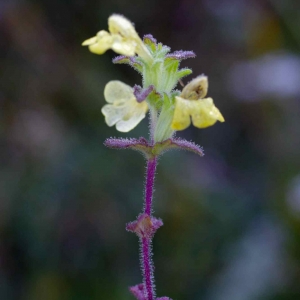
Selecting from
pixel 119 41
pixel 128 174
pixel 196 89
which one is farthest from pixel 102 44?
pixel 128 174

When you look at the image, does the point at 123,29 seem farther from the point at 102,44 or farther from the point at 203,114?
the point at 203,114

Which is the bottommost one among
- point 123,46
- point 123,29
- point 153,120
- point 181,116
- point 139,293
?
point 139,293

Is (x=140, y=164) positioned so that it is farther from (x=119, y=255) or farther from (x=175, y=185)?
(x=119, y=255)

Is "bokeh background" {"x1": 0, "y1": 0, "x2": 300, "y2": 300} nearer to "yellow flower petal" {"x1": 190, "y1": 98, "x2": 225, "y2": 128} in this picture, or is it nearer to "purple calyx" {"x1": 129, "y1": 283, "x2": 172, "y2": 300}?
"purple calyx" {"x1": 129, "y1": 283, "x2": 172, "y2": 300}

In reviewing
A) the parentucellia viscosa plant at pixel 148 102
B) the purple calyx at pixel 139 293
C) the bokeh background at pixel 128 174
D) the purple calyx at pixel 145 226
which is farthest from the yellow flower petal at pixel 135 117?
the bokeh background at pixel 128 174

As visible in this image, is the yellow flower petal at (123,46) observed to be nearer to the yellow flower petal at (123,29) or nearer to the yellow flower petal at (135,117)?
the yellow flower petal at (123,29)

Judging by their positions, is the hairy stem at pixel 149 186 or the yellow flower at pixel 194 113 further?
the hairy stem at pixel 149 186

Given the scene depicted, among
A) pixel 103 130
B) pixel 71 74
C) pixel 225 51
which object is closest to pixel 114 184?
pixel 103 130
